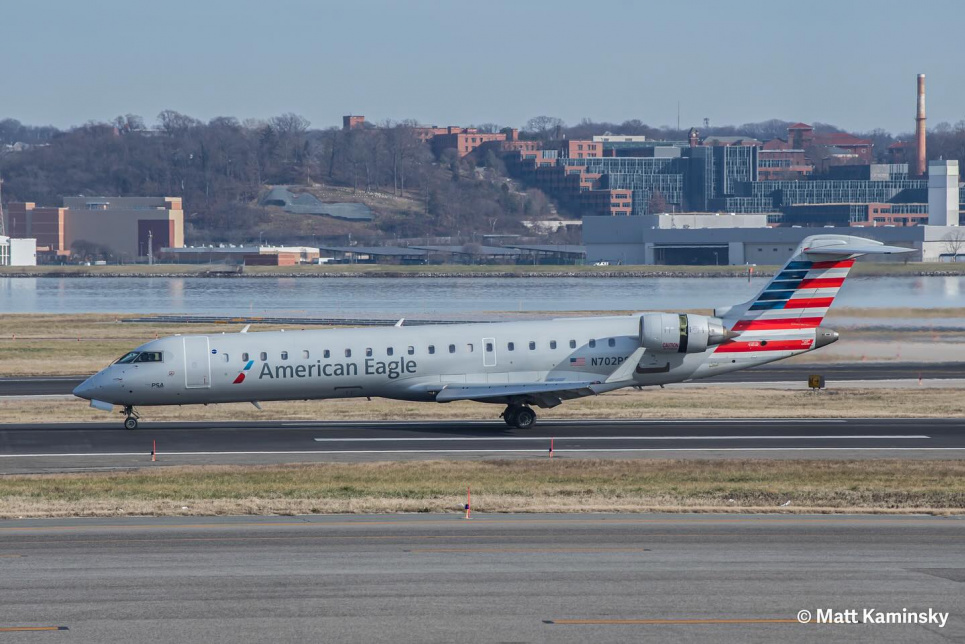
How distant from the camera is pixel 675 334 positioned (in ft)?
126

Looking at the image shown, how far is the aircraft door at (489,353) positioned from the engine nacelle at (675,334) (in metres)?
4.56

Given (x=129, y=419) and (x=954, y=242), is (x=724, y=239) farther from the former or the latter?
(x=129, y=419)

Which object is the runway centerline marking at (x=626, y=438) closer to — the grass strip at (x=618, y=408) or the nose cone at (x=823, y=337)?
the nose cone at (x=823, y=337)

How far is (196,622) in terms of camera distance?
672 inches

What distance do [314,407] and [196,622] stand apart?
2804cm

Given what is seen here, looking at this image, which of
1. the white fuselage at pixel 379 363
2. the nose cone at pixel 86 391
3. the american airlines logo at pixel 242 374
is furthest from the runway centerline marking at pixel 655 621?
the nose cone at pixel 86 391

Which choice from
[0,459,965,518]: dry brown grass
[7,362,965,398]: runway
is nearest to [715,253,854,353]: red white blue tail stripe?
[0,459,965,518]: dry brown grass

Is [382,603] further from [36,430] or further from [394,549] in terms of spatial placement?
[36,430]

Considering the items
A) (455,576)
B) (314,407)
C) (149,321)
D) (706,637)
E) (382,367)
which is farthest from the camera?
(149,321)

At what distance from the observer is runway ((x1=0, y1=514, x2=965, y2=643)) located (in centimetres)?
1681

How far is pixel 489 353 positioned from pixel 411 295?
100055 mm

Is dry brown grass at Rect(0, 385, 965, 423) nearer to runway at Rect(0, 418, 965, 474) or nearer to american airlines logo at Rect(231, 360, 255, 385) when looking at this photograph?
runway at Rect(0, 418, 965, 474)

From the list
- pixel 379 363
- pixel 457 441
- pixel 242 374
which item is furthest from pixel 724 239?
pixel 242 374

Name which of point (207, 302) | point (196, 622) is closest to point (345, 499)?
point (196, 622)
